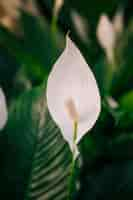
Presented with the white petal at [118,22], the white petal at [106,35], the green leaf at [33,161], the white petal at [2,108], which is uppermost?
the white petal at [2,108]

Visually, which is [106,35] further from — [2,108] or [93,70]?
[2,108]

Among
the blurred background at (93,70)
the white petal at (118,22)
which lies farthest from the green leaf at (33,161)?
the white petal at (118,22)

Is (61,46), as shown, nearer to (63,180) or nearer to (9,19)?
(9,19)

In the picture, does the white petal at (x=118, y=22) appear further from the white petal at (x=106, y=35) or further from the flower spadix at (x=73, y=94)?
the flower spadix at (x=73, y=94)

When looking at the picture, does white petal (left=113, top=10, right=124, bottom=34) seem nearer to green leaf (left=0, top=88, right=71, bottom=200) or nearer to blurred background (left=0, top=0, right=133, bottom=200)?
Answer: blurred background (left=0, top=0, right=133, bottom=200)

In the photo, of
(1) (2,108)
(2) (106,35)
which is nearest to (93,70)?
(2) (106,35)

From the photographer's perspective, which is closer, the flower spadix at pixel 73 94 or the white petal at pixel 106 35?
the flower spadix at pixel 73 94
